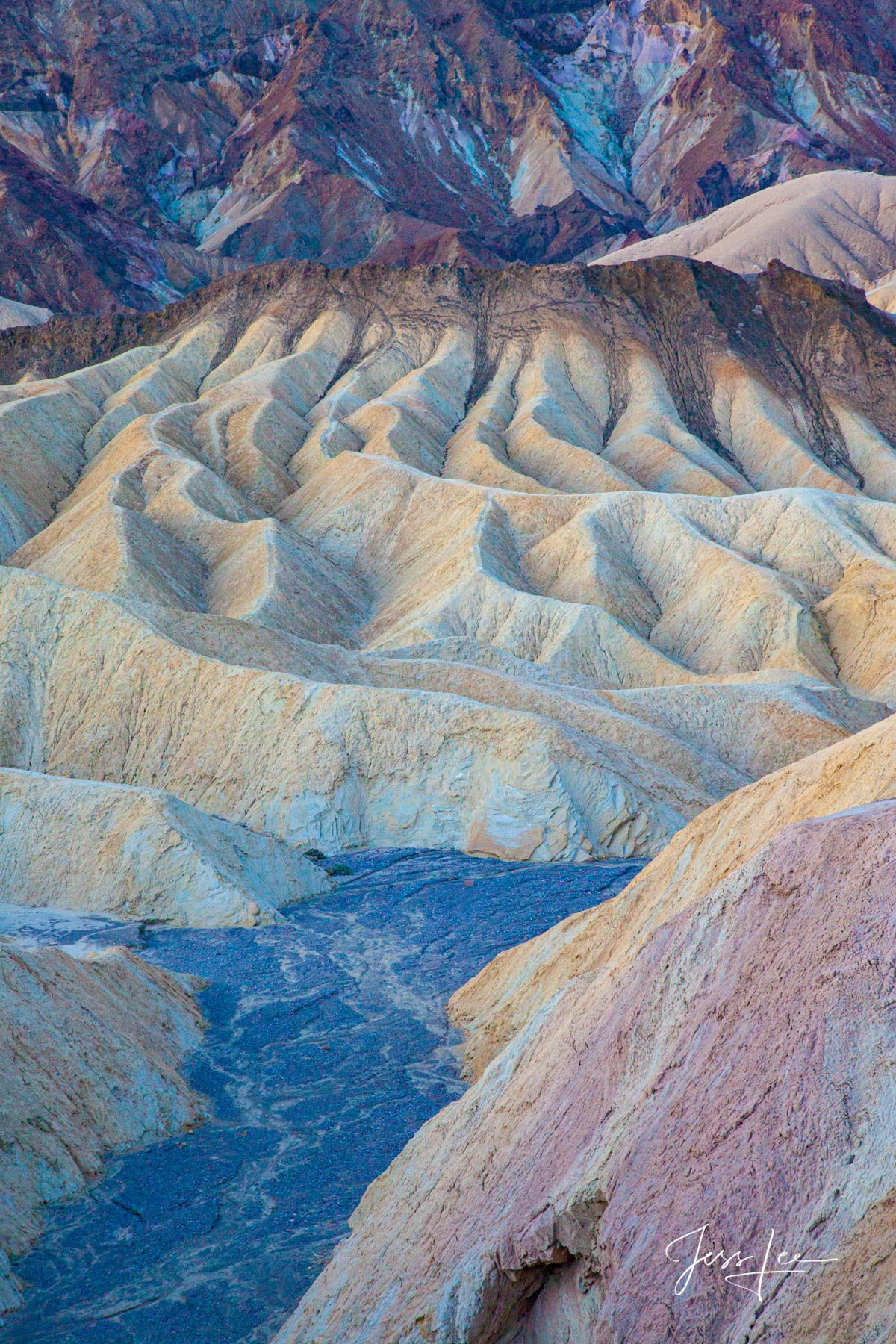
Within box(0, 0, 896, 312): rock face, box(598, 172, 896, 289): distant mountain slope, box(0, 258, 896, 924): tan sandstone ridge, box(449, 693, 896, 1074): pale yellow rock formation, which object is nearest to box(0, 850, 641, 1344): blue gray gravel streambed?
box(449, 693, 896, 1074): pale yellow rock formation

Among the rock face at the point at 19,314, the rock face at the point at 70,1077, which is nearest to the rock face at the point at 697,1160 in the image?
the rock face at the point at 70,1077

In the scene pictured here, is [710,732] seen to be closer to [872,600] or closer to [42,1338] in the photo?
[872,600]

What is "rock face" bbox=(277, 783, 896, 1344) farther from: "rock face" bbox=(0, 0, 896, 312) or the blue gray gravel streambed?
"rock face" bbox=(0, 0, 896, 312)

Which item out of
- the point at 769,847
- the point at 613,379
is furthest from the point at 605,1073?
the point at 613,379
